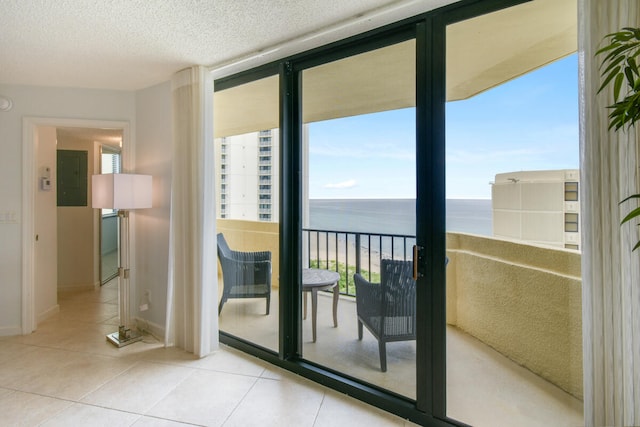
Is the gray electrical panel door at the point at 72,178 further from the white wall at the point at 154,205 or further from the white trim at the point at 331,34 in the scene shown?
the white trim at the point at 331,34

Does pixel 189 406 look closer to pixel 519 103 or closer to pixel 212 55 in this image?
pixel 212 55

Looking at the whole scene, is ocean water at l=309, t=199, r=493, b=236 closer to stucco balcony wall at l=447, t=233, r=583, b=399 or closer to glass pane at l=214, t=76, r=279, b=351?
stucco balcony wall at l=447, t=233, r=583, b=399

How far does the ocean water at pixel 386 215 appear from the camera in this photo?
6.01 ft

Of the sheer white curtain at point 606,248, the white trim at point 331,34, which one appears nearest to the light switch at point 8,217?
the white trim at point 331,34

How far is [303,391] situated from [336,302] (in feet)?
2.16

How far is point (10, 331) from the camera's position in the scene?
3.13m

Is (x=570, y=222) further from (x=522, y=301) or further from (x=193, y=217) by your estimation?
(x=193, y=217)

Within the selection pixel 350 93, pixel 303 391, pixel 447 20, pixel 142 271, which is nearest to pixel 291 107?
pixel 350 93

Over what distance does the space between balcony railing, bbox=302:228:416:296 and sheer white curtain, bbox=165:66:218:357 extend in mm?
911

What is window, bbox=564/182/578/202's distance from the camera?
155 centimetres

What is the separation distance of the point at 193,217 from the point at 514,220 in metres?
2.38

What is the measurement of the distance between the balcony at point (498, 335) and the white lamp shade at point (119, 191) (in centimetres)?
188

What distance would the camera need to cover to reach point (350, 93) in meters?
2.25

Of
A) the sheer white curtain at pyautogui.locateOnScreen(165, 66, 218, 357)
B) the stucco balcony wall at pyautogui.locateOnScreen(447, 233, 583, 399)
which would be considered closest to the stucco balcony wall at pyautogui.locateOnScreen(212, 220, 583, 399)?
the stucco balcony wall at pyautogui.locateOnScreen(447, 233, 583, 399)
